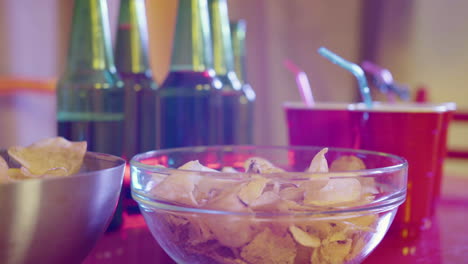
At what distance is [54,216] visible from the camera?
0.37 metres

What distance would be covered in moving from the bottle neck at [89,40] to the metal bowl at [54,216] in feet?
0.87

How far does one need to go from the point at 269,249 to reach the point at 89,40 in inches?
15.5

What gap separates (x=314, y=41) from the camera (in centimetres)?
197

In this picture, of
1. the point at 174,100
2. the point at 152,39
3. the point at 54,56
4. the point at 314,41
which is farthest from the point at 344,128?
the point at 54,56

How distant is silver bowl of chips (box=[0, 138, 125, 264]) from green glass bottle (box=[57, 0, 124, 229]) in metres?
0.18

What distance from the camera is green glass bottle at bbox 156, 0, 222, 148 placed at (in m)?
0.75

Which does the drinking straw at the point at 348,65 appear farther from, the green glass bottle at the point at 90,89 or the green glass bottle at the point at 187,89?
the green glass bottle at the point at 90,89

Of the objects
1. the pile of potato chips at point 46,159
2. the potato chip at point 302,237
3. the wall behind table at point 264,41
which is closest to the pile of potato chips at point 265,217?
the potato chip at point 302,237

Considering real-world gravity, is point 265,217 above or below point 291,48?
below

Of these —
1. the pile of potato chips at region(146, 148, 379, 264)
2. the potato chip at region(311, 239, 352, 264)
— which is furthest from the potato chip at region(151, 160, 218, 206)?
the potato chip at region(311, 239, 352, 264)

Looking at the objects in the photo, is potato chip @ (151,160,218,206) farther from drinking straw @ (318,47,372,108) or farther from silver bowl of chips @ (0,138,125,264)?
drinking straw @ (318,47,372,108)

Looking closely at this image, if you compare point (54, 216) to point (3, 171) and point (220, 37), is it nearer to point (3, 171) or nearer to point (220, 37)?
point (3, 171)

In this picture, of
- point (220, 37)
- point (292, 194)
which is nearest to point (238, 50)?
point (220, 37)

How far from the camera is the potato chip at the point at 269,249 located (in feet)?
1.31
